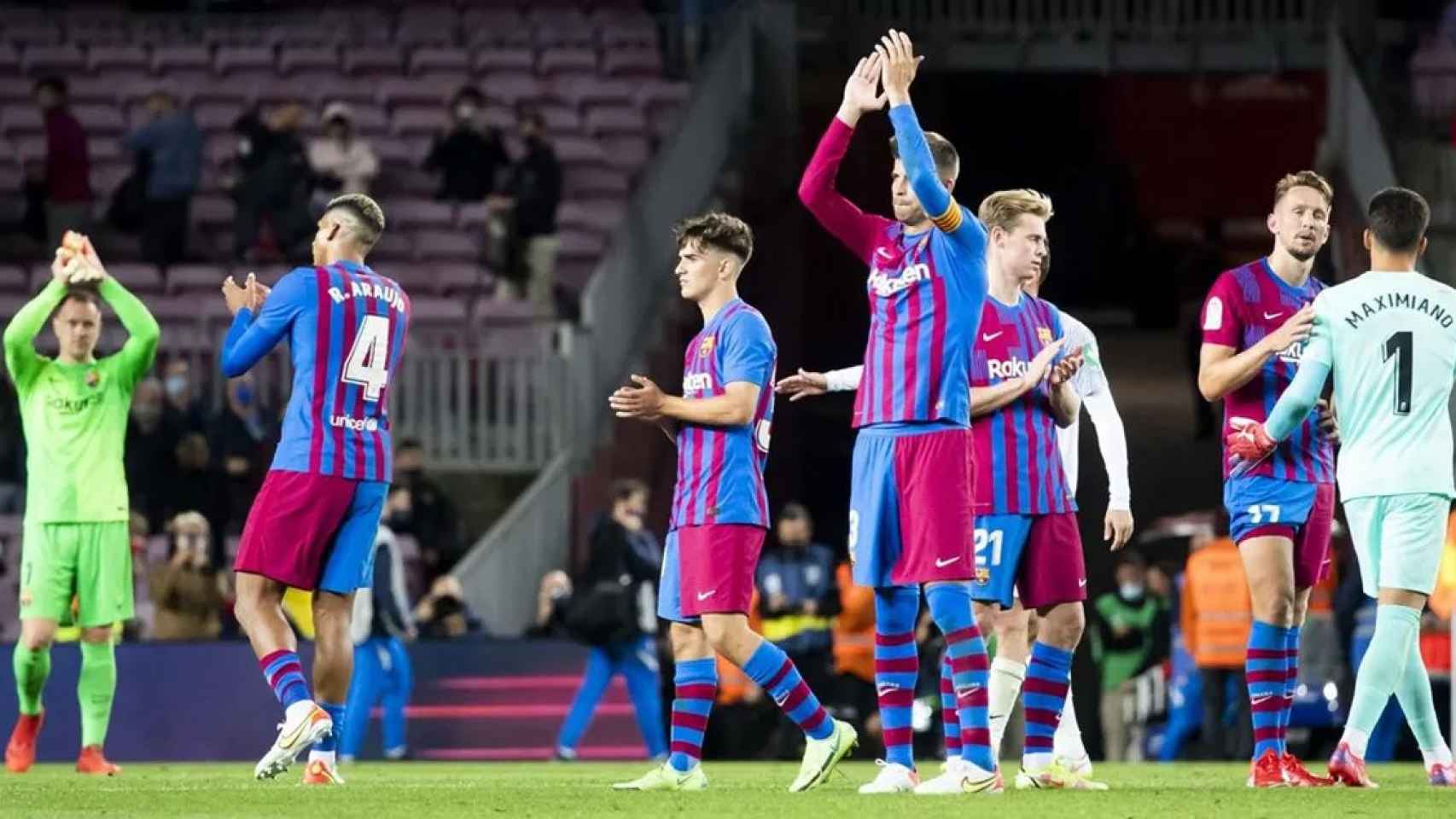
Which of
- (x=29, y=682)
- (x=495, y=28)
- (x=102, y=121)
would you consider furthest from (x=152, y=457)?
(x=495, y=28)

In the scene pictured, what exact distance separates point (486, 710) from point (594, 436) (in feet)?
13.6

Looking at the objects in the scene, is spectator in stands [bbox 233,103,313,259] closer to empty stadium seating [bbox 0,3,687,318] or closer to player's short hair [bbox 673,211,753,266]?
empty stadium seating [bbox 0,3,687,318]

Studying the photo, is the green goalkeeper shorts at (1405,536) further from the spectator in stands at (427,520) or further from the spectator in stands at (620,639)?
the spectator in stands at (427,520)

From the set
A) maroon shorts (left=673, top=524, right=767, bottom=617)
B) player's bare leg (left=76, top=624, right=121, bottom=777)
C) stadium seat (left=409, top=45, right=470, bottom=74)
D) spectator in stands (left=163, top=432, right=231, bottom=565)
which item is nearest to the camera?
maroon shorts (left=673, top=524, right=767, bottom=617)

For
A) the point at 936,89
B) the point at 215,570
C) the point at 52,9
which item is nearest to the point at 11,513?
the point at 215,570

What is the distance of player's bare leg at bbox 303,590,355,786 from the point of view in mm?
10883

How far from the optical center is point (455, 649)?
60.0 feet

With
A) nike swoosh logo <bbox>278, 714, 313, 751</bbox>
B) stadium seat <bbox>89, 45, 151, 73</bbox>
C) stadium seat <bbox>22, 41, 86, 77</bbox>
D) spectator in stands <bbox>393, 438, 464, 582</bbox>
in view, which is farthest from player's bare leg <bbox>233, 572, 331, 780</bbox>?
stadium seat <bbox>22, 41, 86, 77</bbox>

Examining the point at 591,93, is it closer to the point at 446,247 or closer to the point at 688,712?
the point at 446,247

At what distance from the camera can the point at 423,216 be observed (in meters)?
24.6

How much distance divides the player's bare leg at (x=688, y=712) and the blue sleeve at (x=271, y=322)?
1.88 metres

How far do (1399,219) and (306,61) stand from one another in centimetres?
1804

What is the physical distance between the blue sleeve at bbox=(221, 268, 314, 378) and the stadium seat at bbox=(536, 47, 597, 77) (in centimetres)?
1604

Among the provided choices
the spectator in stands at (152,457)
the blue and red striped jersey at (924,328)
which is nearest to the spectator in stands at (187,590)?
the spectator in stands at (152,457)
